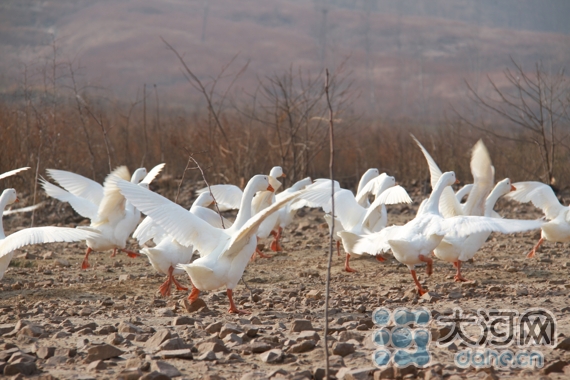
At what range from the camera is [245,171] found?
596 inches

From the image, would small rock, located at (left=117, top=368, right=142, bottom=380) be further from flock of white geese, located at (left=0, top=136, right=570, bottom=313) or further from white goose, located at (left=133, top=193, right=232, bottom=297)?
white goose, located at (left=133, top=193, right=232, bottom=297)

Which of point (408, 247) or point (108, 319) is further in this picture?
point (408, 247)

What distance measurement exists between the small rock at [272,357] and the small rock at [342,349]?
1.29ft

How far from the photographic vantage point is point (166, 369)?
422 centimetres

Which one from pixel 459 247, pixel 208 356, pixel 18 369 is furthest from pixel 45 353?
pixel 459 247

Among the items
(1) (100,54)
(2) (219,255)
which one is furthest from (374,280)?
(1) (100,54)

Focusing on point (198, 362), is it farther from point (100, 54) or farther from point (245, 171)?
point (100, 54)

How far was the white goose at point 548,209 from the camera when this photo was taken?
31.4ft

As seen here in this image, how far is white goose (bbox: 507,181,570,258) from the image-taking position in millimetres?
9570

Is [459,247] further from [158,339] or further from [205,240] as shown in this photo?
[158,339]

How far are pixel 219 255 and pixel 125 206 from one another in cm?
348

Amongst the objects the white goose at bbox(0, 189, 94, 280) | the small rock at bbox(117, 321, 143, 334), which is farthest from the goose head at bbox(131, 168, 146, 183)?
the small rock at bbox(117, 321, 143, 334)

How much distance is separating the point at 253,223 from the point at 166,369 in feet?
5.62

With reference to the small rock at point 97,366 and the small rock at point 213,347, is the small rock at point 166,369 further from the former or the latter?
the small rock at point 213,347
